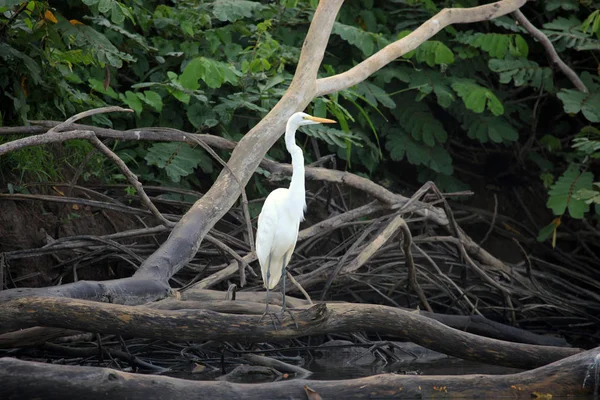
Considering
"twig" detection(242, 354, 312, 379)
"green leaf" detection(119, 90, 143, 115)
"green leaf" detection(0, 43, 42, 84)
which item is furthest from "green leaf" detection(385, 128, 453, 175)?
"green leaf" detection(0, 43, 42, 84)

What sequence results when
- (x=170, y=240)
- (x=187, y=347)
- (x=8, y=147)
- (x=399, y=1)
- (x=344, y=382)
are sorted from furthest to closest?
(x=399, y=1) → (x=187, y=347) → (x=170, y=240) → (x=8, y=147) → (x=344, y=382)

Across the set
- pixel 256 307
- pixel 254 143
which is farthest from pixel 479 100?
pixel 256 307

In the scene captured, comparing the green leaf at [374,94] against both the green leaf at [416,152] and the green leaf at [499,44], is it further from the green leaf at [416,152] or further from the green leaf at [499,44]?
the green leaf at [499,44]

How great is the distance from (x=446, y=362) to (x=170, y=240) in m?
2.37

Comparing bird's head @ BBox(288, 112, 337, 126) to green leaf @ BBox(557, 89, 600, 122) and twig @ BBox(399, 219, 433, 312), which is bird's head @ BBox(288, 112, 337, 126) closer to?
twig @ BBox(399, 219, 433, 312)

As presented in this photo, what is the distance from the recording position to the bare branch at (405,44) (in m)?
5.43

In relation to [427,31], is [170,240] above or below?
below

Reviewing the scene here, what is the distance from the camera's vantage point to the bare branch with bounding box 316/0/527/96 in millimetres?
5430

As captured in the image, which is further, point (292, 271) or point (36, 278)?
point (292, 271)

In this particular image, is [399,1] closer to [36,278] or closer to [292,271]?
[292,271]

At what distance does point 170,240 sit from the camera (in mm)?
4297

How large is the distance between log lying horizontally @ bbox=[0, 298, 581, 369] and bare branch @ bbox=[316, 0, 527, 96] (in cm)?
205

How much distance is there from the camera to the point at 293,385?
127 inches

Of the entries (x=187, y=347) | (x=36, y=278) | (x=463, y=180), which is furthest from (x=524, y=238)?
(x=36, y=278)
